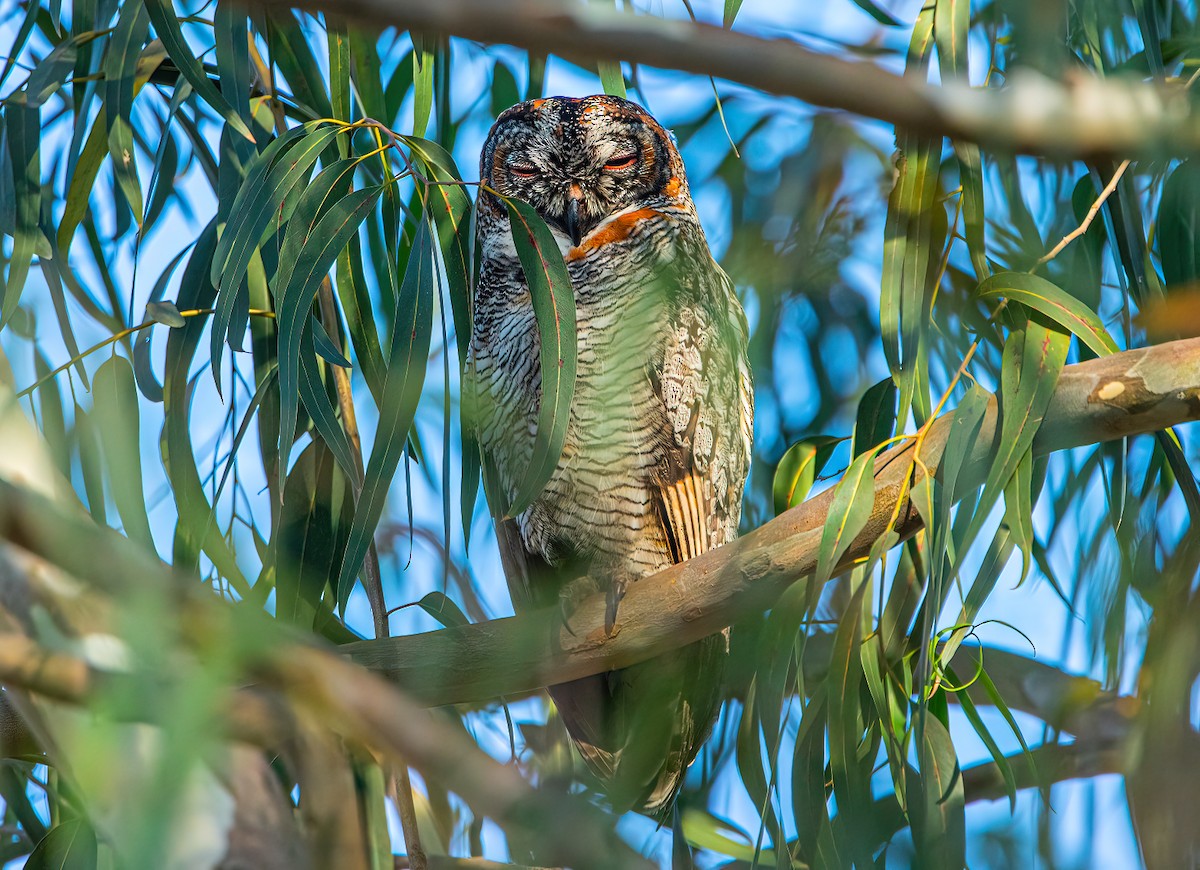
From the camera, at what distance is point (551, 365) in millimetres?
1260

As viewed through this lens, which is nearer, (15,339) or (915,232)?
(15,339)

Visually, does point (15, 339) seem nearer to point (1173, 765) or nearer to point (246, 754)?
point (246, 754)

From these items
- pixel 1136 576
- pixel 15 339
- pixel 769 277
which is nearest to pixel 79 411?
pixel 15 339

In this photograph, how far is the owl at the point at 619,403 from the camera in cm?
196

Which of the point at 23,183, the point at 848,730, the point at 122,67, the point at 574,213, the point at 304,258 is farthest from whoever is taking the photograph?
the point at 574,213

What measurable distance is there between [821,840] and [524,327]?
1016 mm

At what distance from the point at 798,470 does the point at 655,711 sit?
1.55ft

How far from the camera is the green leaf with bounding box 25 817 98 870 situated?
1563 millimetres

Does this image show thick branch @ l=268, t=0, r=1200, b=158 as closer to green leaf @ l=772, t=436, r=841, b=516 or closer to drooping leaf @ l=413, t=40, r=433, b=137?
drooping leaf @ l=413, t=40, r=433, b=137

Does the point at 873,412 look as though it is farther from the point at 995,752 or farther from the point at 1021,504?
the point at 995,752

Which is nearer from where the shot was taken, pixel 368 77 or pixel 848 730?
pixel 848 730

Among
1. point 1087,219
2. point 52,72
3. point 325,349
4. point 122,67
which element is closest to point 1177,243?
point 1087,219

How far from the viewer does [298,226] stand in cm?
149

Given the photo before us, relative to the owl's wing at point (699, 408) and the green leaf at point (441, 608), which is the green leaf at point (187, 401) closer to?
the green leaf at point (441, 608)
